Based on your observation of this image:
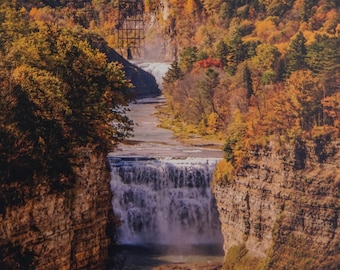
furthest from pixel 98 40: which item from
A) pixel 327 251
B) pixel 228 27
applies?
pixel 327 251

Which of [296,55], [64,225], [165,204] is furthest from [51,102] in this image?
[296,55]

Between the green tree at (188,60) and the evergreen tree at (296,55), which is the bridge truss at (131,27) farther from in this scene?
the evergreen tree at (296,55)

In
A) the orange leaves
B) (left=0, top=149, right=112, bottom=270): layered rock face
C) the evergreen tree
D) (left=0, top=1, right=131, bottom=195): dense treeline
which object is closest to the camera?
(left=0, top=149, right=112, bottom=270): layered rock face

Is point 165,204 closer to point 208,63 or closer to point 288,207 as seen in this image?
point 288,207

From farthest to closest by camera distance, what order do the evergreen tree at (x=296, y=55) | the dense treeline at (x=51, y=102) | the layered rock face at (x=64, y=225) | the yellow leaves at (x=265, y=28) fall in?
the yellow leaves at (x=265, y=28)
the evergreen tree at (x=296, y=55)
the dense treeline at (x=51, y=102)
the layered rock face at (x=64, y=225)

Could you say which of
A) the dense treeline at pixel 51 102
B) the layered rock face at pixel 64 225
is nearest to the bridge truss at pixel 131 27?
the dense treeline at pixel 51 102

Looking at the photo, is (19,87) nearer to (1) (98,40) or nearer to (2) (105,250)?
(2) (105,250)

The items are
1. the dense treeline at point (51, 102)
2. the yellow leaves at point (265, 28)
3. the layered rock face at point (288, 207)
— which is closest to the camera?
the dense treeline at point (51, 102)

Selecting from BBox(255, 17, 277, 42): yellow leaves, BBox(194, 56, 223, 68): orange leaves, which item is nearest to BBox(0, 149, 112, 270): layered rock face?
BBox(194, 56, 223, 68): orange leaves

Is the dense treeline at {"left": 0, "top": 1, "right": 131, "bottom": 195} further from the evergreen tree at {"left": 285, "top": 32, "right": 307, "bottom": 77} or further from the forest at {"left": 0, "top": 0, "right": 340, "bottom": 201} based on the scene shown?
the evergreen tree at {"left": 285, "top": 32, "right": 307, "bottom": 77}
